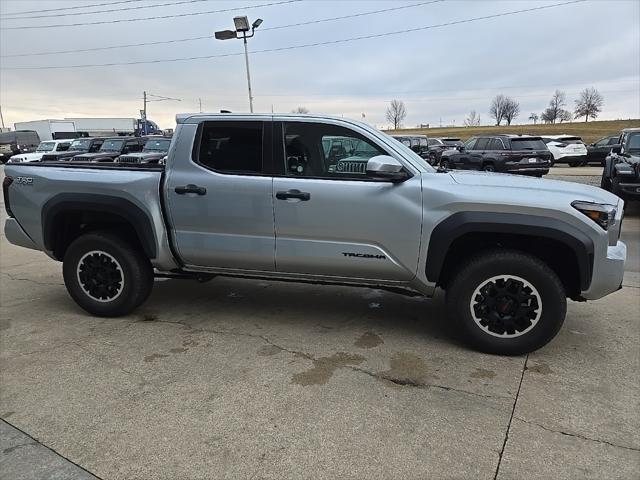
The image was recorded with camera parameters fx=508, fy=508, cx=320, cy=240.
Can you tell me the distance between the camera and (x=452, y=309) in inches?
153

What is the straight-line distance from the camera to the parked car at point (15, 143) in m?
41.1

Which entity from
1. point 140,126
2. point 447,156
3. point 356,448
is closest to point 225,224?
point 356,448

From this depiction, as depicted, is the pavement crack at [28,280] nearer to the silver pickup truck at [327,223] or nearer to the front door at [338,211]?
the silver pickup truck at [327,223]

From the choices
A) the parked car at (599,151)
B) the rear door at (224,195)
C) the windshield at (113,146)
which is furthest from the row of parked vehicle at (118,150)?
the parked car at (599,151)

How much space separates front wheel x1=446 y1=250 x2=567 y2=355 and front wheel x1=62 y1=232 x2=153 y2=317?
8.99 ft

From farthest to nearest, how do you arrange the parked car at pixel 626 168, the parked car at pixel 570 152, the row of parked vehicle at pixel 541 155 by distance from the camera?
the parked car at pixel 570 152, the row of parked vehicle at pixel 541 155, the parked car at pixel 626 168

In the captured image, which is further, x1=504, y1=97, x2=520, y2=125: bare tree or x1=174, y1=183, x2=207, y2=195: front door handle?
x1=504, y1=97, x2=520, y2=125: bare tree

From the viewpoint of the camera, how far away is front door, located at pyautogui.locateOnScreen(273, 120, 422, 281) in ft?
12.7

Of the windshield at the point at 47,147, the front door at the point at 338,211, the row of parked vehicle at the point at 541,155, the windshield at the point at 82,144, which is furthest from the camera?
the windshield at the point at 47,147

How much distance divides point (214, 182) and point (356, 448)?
2.45m

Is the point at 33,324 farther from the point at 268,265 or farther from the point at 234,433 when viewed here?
the point at 234,433

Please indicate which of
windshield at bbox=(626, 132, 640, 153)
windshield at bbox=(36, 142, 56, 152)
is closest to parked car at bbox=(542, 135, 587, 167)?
windshield at bbox=(626, 132, 640, 153)

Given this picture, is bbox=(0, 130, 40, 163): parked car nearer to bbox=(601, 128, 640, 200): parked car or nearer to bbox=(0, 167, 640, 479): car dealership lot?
bbox=(601, 128, 640, 200): parked car

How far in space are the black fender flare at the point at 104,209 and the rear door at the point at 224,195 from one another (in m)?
0.23
